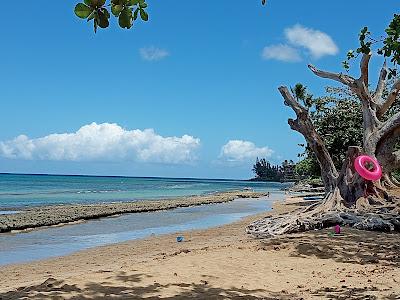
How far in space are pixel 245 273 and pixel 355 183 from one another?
27.7ft

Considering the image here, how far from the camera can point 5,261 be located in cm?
1220

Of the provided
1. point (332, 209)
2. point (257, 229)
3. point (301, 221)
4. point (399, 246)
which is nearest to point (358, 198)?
point (332, 209)

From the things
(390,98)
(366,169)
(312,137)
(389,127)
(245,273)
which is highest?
(390,98)

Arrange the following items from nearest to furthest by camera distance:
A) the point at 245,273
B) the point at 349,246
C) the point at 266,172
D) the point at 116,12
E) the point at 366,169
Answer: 1. the point at 116,12
2. the point at 245,273
3. the point at 349,246
4. the point at 366,169
5. the point at 266,172

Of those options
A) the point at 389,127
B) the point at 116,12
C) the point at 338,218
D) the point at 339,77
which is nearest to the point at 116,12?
the point at 116,12

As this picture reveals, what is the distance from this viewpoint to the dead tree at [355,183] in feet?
42.6

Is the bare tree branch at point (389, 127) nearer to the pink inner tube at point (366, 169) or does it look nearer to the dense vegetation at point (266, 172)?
the pink inner tube at point (366, 169)

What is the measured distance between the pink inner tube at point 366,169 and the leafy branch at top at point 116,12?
12082mm

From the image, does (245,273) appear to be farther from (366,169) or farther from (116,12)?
(366,169)

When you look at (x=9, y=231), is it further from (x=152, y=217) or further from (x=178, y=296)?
(x=178, y=296)

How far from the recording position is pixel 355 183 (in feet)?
49.3

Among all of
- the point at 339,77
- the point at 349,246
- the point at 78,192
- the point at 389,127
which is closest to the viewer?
the point at 349,246

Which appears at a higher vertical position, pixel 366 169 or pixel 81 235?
pixel 366 169

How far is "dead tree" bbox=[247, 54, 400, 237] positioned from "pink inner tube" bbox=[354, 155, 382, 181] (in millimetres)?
452
